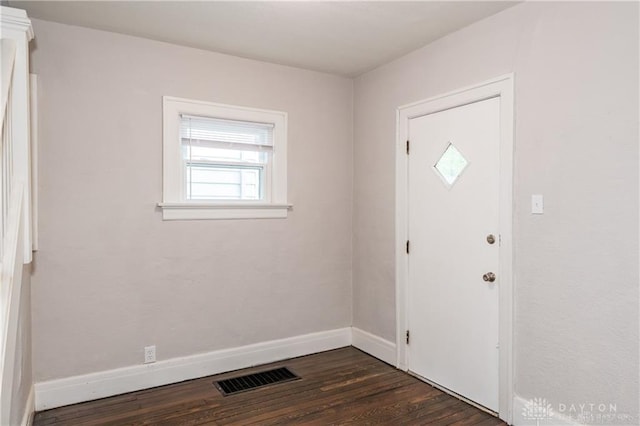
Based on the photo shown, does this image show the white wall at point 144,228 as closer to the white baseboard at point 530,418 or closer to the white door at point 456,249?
the white door at point 456,249

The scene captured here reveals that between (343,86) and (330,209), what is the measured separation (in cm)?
115

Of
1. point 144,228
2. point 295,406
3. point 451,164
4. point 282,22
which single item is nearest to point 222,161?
point 144,228

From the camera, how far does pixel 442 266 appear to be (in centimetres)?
309

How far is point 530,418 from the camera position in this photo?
249 centimetres

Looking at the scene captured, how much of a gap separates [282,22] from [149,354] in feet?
8.21

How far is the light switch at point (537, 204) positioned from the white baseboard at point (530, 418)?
110 centimetres

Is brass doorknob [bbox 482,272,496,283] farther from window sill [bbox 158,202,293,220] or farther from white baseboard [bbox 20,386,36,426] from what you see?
white baseboard [bbox 20,386,36,426]

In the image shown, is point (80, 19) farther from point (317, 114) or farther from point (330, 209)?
point (330, 209)

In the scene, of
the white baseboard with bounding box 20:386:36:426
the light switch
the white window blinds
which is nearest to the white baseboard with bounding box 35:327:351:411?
the white baseboard with bounding box 20:386:36:426

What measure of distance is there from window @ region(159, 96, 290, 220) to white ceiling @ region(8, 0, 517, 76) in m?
0.49

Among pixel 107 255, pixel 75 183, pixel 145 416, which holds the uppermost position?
pixel 75 183

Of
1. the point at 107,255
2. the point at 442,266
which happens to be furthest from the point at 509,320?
the point at 107,255

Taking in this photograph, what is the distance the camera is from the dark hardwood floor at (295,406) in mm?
2641

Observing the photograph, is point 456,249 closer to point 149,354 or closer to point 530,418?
point 530,418
